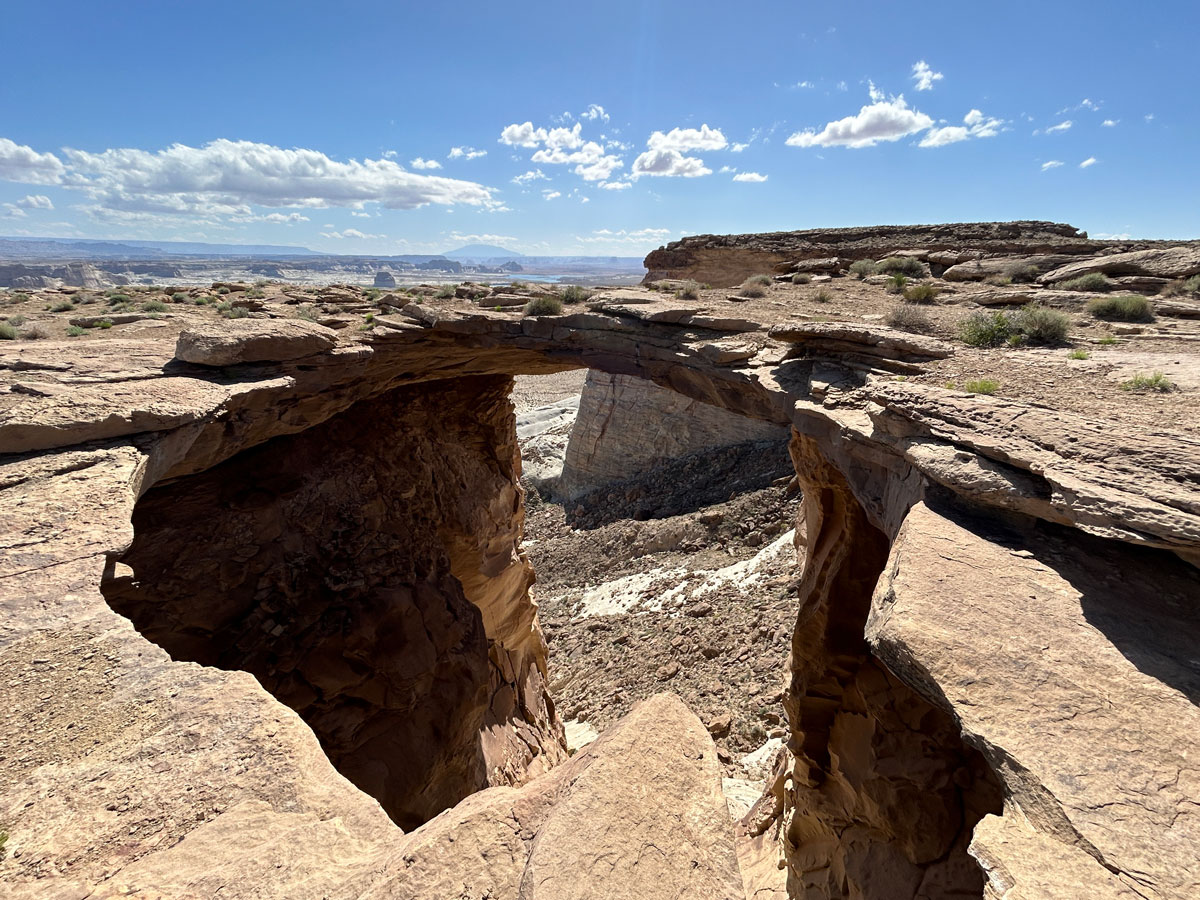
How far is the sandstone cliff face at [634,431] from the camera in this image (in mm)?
27281

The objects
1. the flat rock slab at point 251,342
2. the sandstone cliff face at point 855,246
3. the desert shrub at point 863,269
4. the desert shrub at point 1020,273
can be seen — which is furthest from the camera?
the desert shrub at point 863,269

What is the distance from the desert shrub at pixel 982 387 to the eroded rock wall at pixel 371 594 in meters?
9.88

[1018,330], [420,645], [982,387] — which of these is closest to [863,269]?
[1018,330]

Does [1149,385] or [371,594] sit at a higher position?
[1149,385]

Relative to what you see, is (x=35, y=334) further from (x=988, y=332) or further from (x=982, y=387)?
(x=988, y=332)

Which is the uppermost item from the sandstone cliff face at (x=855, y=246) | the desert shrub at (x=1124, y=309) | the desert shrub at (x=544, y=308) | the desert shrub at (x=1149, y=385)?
the sandstone cliff face at (x=855, y=246)

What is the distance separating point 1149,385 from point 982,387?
5.12ft

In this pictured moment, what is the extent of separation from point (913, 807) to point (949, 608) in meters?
4.91

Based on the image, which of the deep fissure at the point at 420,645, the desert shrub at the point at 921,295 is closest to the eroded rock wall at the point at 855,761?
the deep fissure at the point at 420,645

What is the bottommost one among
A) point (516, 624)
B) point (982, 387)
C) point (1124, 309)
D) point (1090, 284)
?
point (516, 624)

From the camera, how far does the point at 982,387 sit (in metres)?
5.98

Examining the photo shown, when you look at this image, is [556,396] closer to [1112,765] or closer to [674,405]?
[674,405]

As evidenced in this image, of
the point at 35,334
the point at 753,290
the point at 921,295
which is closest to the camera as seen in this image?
the point at 35,334

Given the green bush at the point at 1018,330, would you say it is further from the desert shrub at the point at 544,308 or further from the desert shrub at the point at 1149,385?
the desert shrub at the point at 544,308
